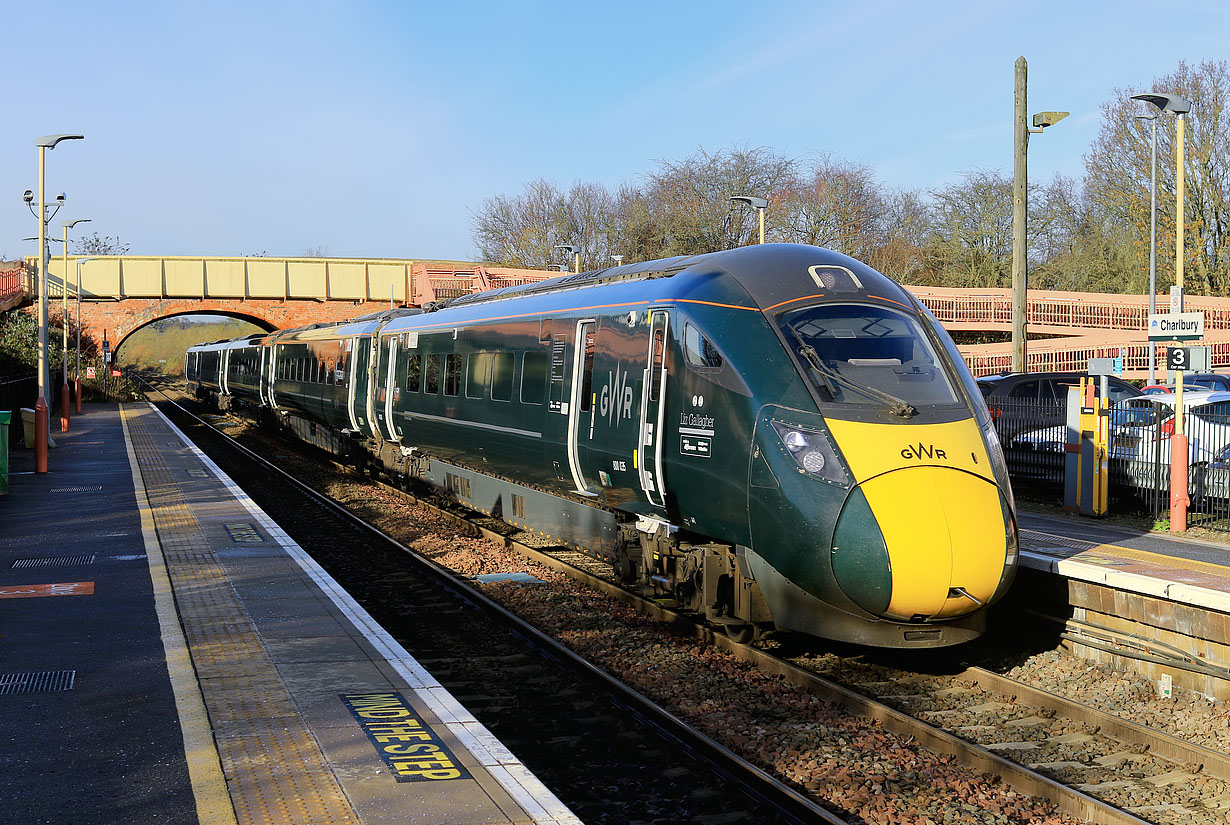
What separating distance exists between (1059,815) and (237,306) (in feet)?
188

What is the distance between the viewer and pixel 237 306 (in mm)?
58500

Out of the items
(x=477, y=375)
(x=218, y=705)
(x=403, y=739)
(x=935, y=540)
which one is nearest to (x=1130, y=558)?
(x=935, y=540)

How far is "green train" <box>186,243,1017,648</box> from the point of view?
776cm

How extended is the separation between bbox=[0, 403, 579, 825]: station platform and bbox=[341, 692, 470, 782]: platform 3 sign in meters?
0.02

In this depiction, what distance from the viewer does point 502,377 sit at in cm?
1416

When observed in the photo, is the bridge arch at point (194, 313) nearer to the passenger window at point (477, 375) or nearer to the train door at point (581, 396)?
the passenger window at point (477, 375)

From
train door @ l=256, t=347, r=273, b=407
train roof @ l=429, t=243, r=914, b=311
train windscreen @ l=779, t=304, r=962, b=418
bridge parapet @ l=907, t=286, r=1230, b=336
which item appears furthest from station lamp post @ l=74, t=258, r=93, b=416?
train windscreen @ l=779, t=304, r=962, b=418

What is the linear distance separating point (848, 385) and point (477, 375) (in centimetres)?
779

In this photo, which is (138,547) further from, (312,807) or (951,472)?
(951,472)

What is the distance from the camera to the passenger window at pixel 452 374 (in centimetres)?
1611

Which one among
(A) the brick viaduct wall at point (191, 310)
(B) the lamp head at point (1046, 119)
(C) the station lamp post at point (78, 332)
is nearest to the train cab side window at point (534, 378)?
(B) the lamp head at point (1046, 119)

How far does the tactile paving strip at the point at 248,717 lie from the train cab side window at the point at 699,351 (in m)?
4.08

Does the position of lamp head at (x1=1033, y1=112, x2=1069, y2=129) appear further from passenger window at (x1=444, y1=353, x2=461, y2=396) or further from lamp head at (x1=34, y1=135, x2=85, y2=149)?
lamp head at (x1=34, y1=135, x2=85, y2=149)

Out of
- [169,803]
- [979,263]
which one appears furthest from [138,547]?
[979,263]
